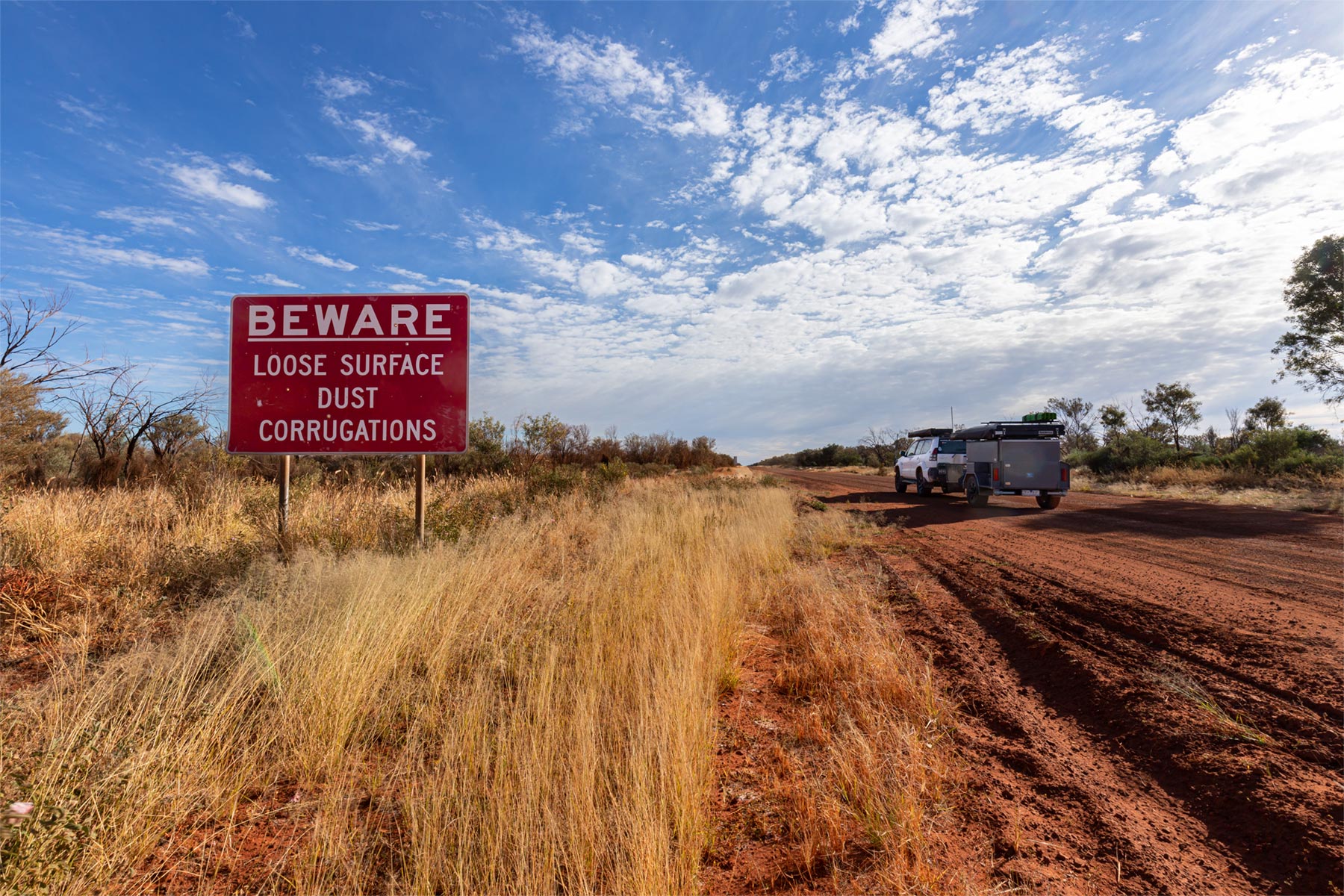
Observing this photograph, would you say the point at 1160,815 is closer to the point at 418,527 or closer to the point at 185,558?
the point at 418,527

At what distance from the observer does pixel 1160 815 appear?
101 inches

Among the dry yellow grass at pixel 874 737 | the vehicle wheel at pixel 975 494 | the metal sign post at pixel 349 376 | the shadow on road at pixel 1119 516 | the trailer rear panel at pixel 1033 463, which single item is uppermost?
the metal sign post at pixel 349 376

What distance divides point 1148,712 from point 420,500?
7.77m

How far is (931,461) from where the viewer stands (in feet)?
65.3

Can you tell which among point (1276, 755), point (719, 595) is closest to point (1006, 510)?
point (719, 595)

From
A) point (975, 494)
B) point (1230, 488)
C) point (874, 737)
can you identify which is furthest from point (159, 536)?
point (1230, 488)

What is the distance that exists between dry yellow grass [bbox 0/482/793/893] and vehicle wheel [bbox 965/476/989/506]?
13796mm

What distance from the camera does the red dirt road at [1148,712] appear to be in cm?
230

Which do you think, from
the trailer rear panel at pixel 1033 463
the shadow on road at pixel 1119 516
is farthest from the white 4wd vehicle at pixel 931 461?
the trailer rear panel at pixel 1033 463

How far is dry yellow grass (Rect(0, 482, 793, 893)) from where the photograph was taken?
2.30m

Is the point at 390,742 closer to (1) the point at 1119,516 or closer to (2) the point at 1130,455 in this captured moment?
(1) the point at 1119,516

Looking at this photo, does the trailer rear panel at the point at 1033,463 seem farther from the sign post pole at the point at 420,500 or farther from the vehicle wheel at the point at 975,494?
the sign post pole at the point at 420,500

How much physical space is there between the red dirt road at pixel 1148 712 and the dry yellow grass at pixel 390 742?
5.21 feet

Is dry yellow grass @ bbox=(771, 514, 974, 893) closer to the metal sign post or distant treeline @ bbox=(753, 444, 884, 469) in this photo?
the metal sign post
